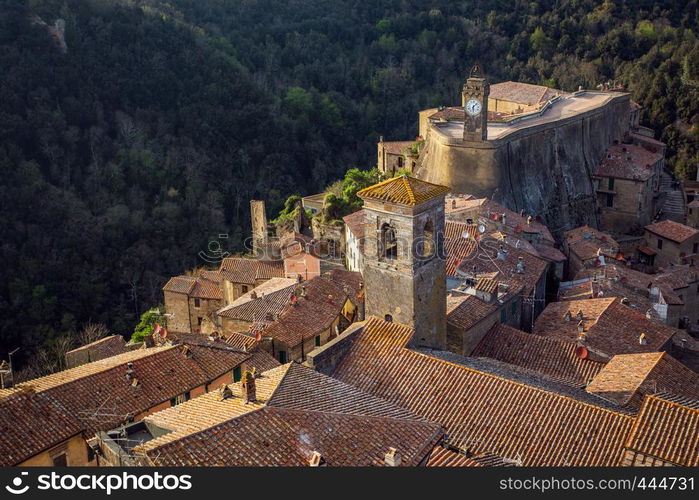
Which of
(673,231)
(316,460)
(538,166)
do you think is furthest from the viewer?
(538,166)

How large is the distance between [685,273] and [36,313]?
1213 inches

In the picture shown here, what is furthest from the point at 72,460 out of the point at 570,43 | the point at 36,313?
the point at 570,43

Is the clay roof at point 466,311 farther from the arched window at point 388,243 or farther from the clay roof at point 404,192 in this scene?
the clay roof at point 404,192

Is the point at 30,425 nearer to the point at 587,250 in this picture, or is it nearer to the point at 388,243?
the point at 388,243

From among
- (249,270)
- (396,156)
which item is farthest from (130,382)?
(396,156)

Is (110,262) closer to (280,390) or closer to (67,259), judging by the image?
(67,259)

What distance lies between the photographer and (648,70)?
201 feet

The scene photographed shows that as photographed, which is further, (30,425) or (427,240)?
(427,240)

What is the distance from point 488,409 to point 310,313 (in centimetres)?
1103

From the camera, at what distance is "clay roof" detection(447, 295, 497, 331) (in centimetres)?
2398

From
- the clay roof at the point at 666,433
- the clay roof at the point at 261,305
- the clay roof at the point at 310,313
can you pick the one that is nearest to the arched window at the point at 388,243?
the clay roof at the point at 310,313

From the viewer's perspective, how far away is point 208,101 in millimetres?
63219

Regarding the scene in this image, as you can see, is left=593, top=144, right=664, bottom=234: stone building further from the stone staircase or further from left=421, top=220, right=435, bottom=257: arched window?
left=421, top=220, right=435, bottom=257: arched window

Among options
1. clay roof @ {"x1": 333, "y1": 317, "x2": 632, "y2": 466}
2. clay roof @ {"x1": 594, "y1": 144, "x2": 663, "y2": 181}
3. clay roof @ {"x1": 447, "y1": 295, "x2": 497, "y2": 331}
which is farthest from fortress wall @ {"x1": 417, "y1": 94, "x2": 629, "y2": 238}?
clay roof @ {"x1": 333, "y1": 317, "x2": 632, "y2": 466}
